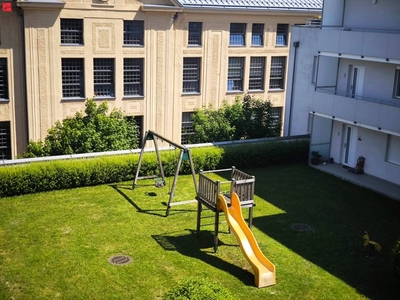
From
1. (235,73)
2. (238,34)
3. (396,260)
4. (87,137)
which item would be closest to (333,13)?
(238,34)

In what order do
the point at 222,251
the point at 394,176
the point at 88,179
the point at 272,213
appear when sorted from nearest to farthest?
the point at 222,251
the point at 272,213
the point at 88,179
the point at 394,176

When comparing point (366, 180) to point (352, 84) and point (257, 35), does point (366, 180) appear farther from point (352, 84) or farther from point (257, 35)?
point (257, 35)

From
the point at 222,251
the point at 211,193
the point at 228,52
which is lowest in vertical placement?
the point at 222,251

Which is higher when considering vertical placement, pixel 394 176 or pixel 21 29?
pixel 21 29

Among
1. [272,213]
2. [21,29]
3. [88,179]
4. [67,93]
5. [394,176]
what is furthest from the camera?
[67,93]

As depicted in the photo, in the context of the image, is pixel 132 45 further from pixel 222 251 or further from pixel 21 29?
pixel 222 251

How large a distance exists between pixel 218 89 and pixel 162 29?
5641 millimetres

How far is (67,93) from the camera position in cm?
3234

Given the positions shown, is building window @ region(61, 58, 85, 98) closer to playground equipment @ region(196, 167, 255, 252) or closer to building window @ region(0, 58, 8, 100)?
building window @ region(0, 58, 8, 100)

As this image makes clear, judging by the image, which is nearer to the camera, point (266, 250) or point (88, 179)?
point (266, 250)

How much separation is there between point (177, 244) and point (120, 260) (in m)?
2.24

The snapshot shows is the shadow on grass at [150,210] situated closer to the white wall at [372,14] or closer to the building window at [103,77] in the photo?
the building window at [103,77]

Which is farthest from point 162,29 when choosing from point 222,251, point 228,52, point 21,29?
point 222,251

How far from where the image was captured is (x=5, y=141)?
3169 cm
